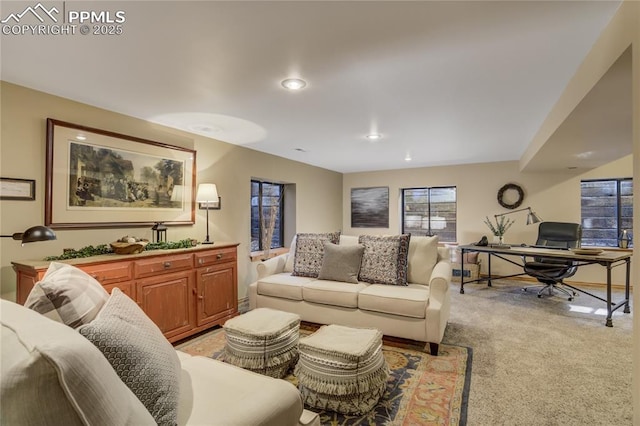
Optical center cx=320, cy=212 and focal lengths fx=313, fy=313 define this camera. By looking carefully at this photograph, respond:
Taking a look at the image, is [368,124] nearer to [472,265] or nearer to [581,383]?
[581,383]

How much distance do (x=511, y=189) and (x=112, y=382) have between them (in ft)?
21.6

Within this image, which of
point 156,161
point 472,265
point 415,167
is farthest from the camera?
point 415,167

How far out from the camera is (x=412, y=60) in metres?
2.06

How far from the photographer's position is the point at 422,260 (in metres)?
3.39

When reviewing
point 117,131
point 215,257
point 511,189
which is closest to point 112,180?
point 117,131

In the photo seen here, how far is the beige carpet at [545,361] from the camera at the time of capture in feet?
6.46

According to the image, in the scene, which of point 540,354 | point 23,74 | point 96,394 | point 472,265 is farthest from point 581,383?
point 23,74

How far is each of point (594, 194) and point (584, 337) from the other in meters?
3.42

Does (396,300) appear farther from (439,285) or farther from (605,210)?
(605,210)

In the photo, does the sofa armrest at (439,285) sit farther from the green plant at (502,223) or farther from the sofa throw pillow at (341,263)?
the green plant at (502,223)

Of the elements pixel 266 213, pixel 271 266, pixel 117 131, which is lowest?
pixel 271 266

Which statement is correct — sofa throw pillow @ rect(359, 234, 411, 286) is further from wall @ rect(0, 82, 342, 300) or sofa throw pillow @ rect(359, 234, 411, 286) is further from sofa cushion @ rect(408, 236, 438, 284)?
wall @ rect(0, 82, 342, 300)

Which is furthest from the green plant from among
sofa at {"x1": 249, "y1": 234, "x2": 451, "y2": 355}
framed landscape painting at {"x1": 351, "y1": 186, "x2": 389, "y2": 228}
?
sofa at {"x1": 249, "y1": 234, "x2": 451, "y2": 355}

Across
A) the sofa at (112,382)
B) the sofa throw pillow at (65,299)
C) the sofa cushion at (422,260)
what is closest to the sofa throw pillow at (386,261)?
the sofa cushion at (422,260)
